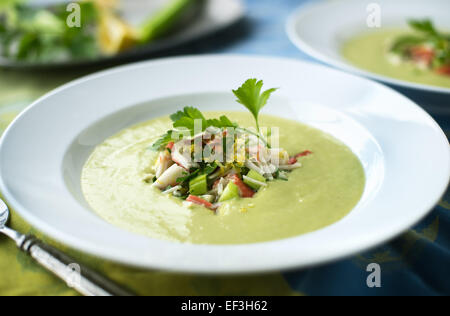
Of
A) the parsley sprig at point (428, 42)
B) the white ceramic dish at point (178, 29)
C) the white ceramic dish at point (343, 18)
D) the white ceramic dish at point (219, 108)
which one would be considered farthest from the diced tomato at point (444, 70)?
the white ceramic dish at point (178, 29)

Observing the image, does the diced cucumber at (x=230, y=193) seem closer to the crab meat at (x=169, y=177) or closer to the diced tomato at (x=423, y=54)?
the crab meat at (x=169, y=177)

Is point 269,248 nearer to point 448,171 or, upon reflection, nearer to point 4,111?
point 448,171

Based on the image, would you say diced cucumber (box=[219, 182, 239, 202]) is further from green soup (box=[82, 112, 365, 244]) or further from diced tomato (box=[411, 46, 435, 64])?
diced tomato (box=[411, 46, 435, 64])

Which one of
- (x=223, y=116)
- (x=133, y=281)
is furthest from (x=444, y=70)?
(x=133, y=281)

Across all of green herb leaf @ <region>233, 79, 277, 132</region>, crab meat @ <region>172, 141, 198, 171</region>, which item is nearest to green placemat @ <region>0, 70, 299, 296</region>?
crab meat @ <region>172, 141, 198, 171</region>

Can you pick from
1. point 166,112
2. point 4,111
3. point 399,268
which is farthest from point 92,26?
point 399,268

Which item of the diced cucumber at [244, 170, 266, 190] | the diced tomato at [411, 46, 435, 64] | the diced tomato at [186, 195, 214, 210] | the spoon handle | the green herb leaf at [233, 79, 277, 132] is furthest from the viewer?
the diced tomato at [411, 46, 435, 64]
